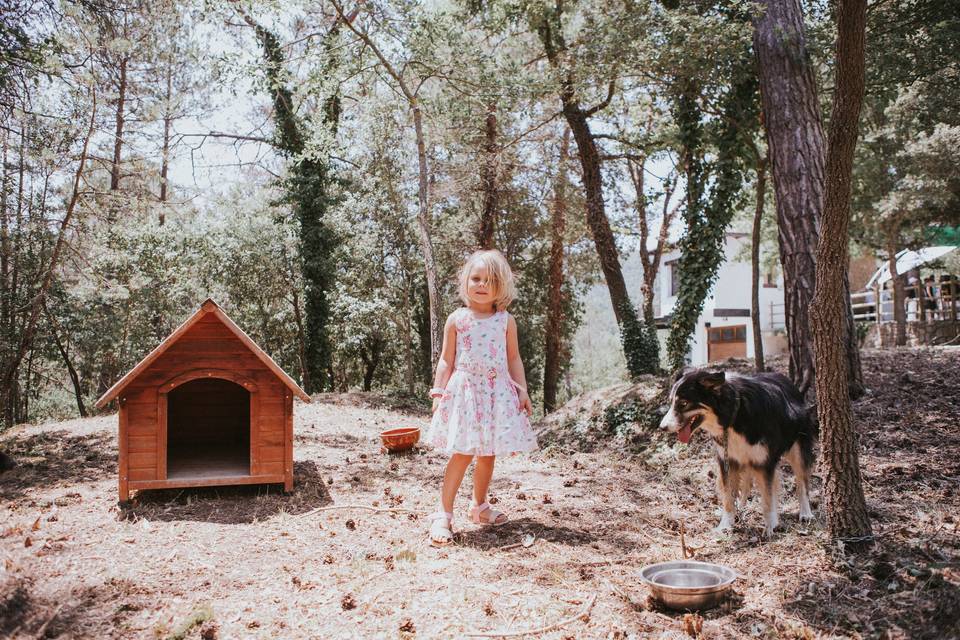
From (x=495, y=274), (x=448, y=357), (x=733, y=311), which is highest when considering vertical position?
Result: (x=733, y=311)

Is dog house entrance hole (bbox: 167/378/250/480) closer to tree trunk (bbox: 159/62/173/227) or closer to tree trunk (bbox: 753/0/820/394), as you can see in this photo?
tree trunk (bbox: 753/0/820/394)

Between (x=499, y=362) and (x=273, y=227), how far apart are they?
1449cm

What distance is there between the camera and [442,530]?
147 inches

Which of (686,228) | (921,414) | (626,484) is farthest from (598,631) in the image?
(686,228)

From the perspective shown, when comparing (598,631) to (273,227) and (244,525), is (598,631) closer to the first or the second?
(244,525)

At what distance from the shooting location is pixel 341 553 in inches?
142

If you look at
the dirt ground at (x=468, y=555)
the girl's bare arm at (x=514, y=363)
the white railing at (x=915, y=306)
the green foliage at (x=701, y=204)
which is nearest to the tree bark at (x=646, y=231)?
the white railing at (x=915, y=306)

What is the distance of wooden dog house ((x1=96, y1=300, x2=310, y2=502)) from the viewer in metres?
4.51

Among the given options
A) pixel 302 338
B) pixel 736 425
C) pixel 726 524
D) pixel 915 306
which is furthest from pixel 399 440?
pixel 915 306

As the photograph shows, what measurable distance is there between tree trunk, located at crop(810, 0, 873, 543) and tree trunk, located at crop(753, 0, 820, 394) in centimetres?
319

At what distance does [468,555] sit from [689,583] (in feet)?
3.99

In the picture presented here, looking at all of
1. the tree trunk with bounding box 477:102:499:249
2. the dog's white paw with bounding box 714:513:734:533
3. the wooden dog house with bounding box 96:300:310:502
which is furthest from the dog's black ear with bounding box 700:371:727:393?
the tree trunk with bounding box 477:102:499:249

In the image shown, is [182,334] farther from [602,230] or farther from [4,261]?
[4,261]

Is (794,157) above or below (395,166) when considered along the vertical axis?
below
